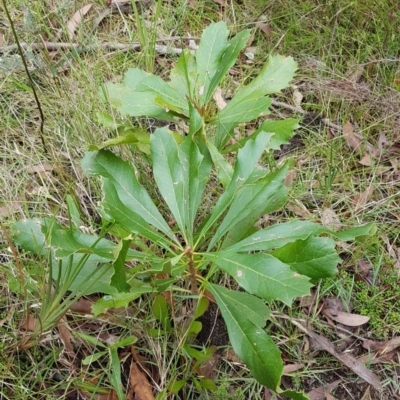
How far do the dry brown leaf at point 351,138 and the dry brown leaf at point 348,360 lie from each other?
3.10 ft

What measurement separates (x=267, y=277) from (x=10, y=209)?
3.94ft

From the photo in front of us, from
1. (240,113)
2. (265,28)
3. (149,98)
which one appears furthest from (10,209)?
(265,28)

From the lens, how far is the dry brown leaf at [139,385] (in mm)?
1801

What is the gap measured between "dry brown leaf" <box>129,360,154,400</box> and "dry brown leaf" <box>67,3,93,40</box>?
1.87 metres

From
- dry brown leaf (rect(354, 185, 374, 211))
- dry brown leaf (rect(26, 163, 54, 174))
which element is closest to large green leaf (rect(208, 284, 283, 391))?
dry brown leaf (rect(354, 185, 374, 211))

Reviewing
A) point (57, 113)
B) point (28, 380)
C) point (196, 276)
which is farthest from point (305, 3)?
point (28, 380)

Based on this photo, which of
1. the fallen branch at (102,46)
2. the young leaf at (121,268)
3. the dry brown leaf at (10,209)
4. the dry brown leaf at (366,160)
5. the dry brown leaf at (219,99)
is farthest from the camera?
the fallen branch at (102,46)

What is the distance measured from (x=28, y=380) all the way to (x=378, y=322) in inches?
52.5

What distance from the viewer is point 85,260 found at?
64.0 inches

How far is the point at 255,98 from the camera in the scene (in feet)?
6.48

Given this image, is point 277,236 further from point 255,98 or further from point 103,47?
point 103,47

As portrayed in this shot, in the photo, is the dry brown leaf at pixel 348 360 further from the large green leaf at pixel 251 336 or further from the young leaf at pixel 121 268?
the young leaf at pixel 121 268

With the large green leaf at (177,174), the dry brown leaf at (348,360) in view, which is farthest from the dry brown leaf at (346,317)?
the large green leaf at (177,174)

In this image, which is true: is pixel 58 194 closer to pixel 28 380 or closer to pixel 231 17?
pixel 28 380
